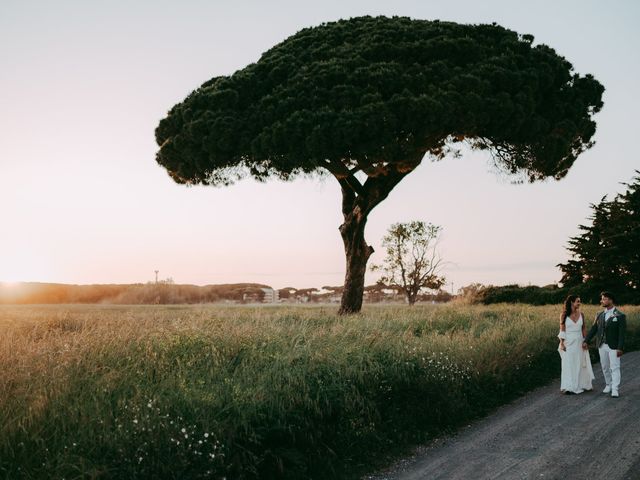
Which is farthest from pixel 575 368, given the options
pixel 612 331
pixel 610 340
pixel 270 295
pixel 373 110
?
pixel 270 295

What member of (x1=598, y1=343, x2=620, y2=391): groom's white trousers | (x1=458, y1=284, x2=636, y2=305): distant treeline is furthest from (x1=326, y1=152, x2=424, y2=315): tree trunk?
(x1=458, y1=284, x2=636, y2=305): distant treeline

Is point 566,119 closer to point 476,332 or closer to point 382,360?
point 476,332

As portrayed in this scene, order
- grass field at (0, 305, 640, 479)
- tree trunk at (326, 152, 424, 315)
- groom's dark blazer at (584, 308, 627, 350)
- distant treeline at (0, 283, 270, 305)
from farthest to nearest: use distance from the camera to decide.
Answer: distant treeline at (0, 283, 270, 305)
tree trunk at (326, 152, 424, 315)
groom's dark blazer at (584, 308, 627, 350)
grass field at (0, 305, 640, 479)

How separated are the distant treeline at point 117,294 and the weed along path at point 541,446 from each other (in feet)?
106

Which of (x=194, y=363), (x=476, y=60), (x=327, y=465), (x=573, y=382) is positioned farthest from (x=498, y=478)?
(x=476, y=60)

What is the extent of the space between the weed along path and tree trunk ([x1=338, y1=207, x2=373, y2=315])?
11.4m

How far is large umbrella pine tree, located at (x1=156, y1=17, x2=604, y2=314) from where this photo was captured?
17.1 metres

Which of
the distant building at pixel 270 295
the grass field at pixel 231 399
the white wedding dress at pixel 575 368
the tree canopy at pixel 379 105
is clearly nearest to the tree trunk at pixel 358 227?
the tree canopy at pixel 379 105

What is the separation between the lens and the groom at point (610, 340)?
1072 cm

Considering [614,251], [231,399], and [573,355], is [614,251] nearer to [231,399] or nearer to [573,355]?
[573,355]

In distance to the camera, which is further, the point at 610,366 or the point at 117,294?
the point at 117,294

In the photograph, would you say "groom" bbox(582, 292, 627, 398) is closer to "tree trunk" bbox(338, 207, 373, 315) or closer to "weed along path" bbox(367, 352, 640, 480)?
"weed along path" bbox(367, 352, 640, 480)

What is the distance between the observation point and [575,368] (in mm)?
11070

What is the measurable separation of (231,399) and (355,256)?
14694mm
